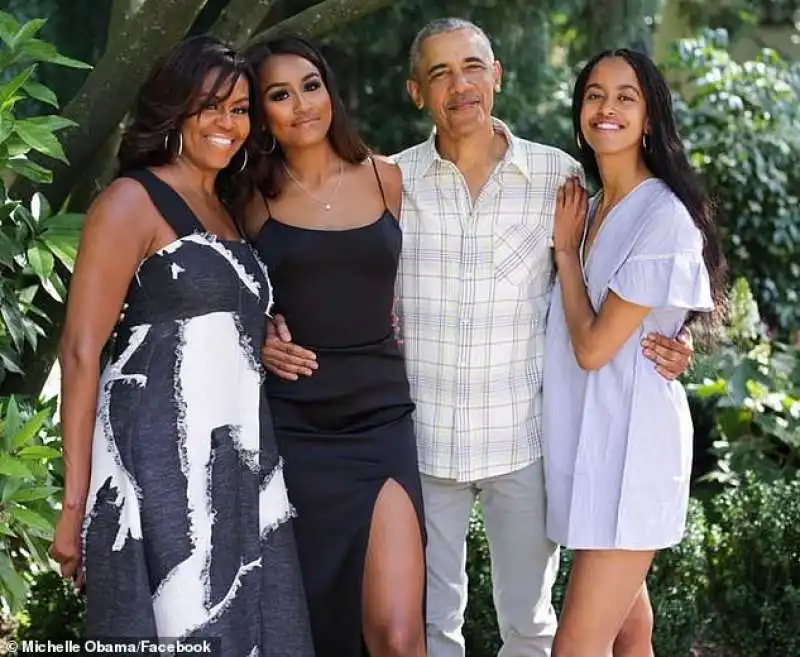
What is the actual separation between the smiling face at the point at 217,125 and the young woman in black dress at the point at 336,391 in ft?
0.64

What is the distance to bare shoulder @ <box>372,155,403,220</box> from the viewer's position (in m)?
3.42

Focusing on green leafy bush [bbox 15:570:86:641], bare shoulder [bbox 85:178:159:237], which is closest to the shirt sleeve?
bare shoulder [bbox 85:178:159:237]

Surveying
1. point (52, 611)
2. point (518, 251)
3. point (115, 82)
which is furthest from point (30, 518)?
point (115, 82)

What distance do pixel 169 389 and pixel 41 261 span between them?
0.92 m

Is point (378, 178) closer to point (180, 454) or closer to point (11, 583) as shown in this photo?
point (180, 454)

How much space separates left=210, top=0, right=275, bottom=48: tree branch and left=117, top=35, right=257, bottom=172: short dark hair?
132cm

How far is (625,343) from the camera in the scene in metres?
3.12

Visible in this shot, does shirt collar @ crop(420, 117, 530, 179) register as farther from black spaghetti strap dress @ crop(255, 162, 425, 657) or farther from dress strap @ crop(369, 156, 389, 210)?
black spaghetti strap dress @ crop(255, 162, 425, 657)

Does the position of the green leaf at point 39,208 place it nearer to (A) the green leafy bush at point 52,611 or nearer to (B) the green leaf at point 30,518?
(B) the green leaf at point 30,518

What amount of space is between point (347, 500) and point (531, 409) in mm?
588

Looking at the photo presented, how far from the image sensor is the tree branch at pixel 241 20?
4.29 m

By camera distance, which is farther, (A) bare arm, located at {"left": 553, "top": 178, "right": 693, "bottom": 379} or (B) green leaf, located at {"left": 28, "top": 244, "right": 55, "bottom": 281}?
(B) green leaf, located at {"left": 28, "top": 244, "right": 55, "bottom": 281}

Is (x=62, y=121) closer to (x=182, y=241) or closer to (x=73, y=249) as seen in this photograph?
(x=73, y=249)

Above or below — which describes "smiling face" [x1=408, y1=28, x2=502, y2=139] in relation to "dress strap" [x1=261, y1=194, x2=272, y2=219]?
above
